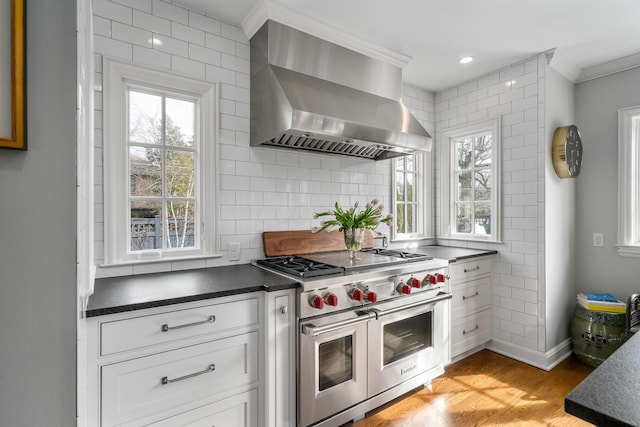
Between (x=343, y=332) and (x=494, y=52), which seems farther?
(x=494, y=52)

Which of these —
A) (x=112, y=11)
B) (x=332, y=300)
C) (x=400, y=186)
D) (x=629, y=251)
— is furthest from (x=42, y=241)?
(x=629, y=251)

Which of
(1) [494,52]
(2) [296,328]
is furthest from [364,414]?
(1) [494,52]

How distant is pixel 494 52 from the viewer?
272 cm

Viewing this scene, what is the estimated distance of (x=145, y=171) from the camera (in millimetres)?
2010

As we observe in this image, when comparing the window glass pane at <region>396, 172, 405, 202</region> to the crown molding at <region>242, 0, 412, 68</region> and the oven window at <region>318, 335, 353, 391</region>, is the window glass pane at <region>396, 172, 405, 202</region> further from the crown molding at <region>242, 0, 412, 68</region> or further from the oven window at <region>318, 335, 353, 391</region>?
the oven window at <region>318, 335, 353, 391</region>

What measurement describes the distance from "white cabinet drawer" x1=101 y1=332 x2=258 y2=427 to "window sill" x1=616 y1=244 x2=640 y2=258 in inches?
127

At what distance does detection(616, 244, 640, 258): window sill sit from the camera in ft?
9.04

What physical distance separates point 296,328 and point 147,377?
2.35 ft

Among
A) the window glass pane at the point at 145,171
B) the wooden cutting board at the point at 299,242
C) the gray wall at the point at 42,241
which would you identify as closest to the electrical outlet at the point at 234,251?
the wooden cutting board at the point at 299,242

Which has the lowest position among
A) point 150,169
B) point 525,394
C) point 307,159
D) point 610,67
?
point 525,394

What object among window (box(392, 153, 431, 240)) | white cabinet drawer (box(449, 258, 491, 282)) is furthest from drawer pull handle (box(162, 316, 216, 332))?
window (box(392, 153, 431, 240))

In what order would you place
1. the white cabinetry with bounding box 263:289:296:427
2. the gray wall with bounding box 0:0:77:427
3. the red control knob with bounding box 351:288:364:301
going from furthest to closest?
the red control knob with bounding box 351:288:364:301 → the white cabinetry with bounding box 263:289:296:427 → the gray wall with bounding box 0:0:77:427

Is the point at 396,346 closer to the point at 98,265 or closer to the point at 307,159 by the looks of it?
the point at 307,159

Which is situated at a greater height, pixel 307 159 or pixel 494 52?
pixel 494 52
